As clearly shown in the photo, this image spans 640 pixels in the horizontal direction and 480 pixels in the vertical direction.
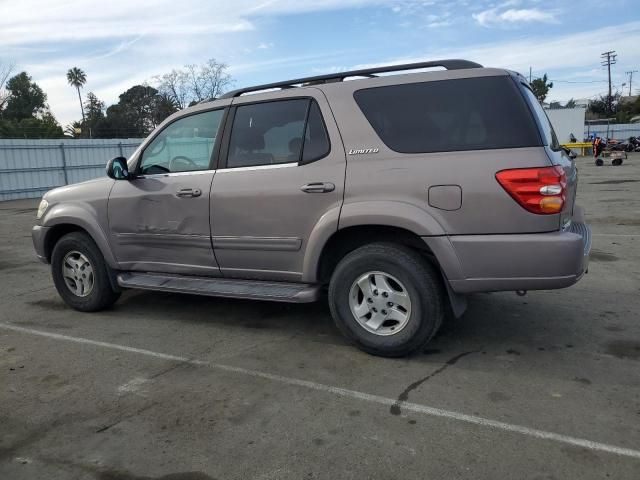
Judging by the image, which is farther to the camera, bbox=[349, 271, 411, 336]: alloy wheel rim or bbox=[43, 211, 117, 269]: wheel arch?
bbox=[43, 211, 117, 269]: wheel arch

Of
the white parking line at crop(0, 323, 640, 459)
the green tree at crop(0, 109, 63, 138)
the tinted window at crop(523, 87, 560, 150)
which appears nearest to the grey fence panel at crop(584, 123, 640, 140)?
the green tree at crop(0, 109, 63, 138)

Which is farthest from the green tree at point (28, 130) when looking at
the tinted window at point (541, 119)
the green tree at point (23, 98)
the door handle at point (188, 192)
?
the tinted window at point (541, 119)

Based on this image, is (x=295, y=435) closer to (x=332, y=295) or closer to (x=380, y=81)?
(x=332, y=295)

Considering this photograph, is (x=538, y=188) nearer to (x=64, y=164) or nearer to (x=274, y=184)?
(x=274, y=184)

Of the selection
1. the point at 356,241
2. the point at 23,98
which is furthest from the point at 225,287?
the point at 23,98

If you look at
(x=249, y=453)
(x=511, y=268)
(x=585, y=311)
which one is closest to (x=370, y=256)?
(x=511, y=268)

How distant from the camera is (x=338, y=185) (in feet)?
13.6

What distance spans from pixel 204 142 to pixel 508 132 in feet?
8.64

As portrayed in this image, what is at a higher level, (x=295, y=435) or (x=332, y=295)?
(x=332, y=295)

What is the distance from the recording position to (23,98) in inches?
2618

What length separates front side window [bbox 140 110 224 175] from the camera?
16.2 ft

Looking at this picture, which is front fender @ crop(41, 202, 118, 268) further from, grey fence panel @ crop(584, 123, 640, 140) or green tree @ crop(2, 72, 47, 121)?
green tree @ crop(2, 72, 47, 121)

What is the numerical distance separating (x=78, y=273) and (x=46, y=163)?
18855mm

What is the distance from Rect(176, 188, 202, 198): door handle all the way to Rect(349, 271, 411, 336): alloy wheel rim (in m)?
1.60
